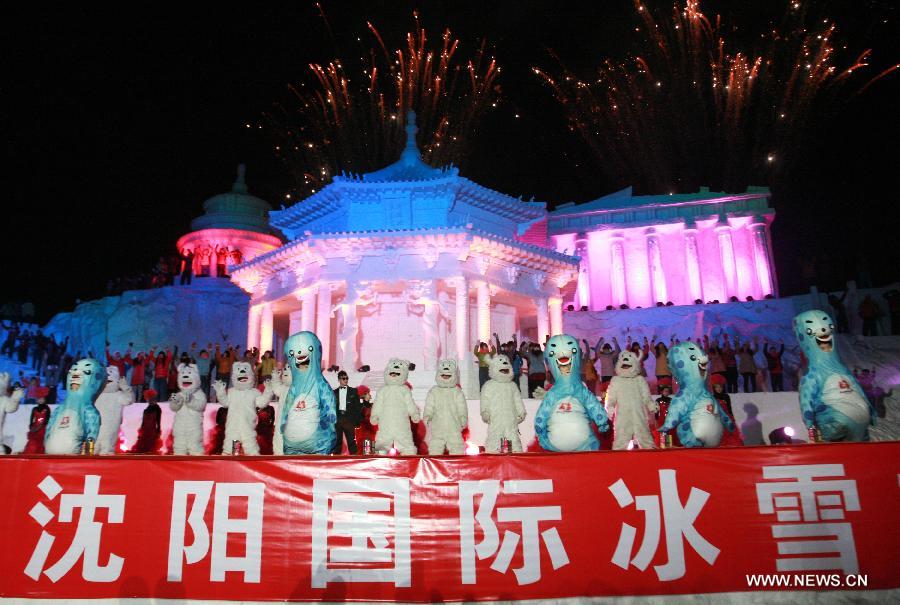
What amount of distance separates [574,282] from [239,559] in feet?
64.2

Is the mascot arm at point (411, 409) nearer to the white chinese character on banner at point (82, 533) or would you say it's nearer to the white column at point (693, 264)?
the white chinese character on banner at point (82, 533)

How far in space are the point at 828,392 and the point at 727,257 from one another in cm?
2809

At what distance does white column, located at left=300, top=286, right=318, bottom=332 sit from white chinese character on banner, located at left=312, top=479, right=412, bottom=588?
15.3m

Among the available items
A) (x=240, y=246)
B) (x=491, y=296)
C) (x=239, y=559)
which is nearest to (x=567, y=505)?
(x=239, y=559)

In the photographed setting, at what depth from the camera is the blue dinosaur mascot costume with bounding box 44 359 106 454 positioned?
340 inches

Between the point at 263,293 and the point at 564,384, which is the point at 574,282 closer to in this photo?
the point at 263,293

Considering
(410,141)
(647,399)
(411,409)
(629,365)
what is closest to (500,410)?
(411,409)

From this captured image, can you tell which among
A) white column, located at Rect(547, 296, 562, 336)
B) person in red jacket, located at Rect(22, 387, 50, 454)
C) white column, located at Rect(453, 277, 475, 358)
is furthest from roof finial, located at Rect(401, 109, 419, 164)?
person in red jacket, located at Rect(22, 387, 50, 454)

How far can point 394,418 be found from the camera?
29.4 feet

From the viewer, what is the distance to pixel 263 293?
22.9 m

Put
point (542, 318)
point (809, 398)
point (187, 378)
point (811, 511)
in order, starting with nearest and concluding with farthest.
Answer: point (811, 511) → point (809, 398) → point (187, 378) → point (542, 318)

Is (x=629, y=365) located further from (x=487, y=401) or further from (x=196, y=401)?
(x=196, y=401)

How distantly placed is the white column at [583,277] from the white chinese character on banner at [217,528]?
1199 inches

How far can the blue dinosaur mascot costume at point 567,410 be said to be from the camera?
7.82m
